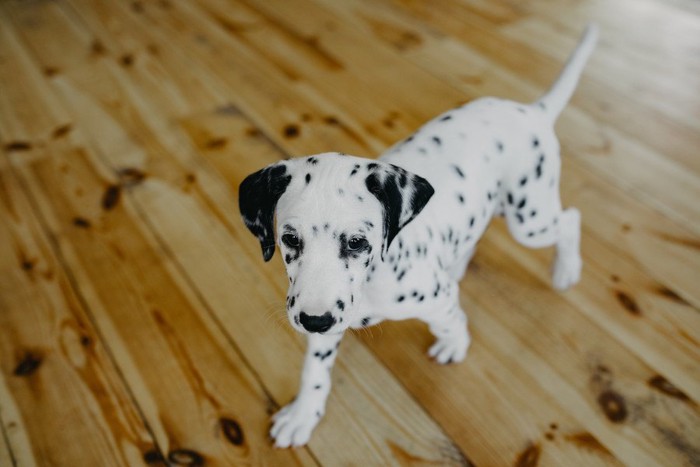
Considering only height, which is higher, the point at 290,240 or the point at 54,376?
the point at 290,240

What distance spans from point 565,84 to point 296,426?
140 centimetres

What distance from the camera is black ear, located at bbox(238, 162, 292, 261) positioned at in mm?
1314

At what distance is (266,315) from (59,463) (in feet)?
2.55

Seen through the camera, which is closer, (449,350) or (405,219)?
(405,219)

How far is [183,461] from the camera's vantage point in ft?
5.49

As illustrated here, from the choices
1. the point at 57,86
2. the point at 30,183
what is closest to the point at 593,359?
the point at 30,183

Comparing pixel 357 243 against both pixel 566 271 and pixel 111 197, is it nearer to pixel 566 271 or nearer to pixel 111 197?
pixel 566 271

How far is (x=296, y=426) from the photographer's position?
1.68 m

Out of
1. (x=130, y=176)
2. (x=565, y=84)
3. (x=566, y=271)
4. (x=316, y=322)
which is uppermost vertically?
(x=565, y=84)

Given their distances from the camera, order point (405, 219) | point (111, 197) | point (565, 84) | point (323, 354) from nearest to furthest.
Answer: point (405, 219), point (323, 354), point (565, 84), point (111, 197)

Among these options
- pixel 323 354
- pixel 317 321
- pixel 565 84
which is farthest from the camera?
pixel 565 84

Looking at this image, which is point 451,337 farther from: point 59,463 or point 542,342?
point 59,463

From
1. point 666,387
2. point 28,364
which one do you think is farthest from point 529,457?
point 28,364

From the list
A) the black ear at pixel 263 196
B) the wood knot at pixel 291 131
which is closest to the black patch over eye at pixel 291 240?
the black ear at pixel 263 196
